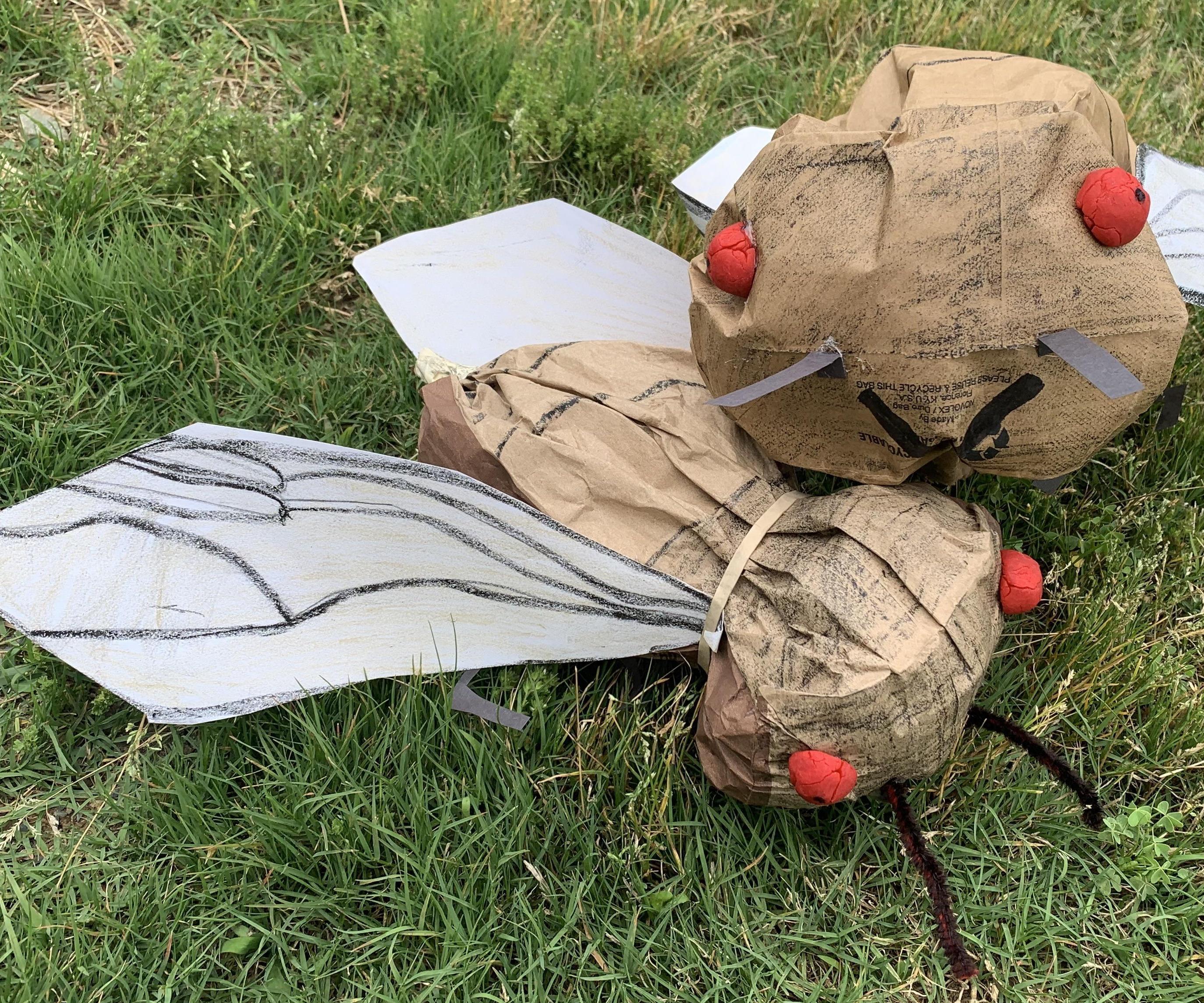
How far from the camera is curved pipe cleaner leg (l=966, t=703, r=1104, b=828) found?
1.56 metres

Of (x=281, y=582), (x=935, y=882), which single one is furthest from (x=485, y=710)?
(x=935, y=882)

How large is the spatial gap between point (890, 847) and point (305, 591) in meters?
1.02

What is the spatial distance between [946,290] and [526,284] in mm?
895

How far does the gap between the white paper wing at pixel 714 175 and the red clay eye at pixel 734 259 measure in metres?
0.56

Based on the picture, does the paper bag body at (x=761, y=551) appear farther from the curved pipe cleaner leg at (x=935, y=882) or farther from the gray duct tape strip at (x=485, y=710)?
the gray duct tape strip at (x=485, y=710)

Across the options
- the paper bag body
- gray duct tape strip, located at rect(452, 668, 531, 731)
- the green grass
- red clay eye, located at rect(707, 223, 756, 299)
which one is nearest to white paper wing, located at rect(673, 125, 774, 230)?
the green grass

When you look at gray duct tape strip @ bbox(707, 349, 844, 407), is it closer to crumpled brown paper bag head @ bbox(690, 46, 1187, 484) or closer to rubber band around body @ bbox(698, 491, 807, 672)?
crumpled brown paper bag head @ bbox(690, 46, 1187, 484)

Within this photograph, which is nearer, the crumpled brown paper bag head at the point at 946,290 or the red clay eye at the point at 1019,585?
the crumpled brown paper bag head at the point at 946,290

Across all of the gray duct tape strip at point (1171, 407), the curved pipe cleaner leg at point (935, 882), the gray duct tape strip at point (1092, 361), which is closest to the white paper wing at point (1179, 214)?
the gray duct tape strip at point (1171, 407)

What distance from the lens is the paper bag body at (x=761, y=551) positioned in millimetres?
1366

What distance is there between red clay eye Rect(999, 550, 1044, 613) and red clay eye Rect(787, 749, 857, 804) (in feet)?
1.10

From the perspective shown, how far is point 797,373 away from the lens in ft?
4.58

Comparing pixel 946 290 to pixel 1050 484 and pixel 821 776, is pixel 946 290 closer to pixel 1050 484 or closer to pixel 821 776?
pixel 1050 484

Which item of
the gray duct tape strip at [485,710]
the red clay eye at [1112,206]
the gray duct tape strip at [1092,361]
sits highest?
the red clay eye at [1112,206]
